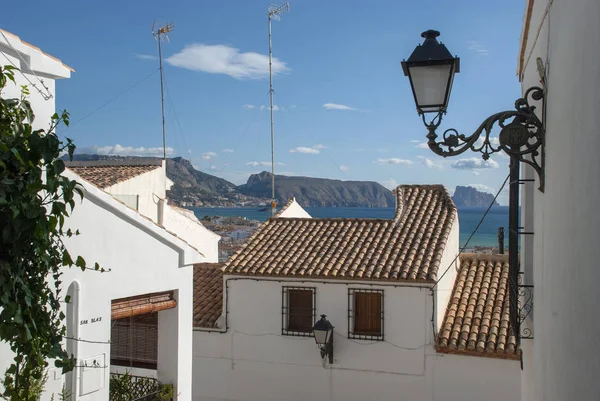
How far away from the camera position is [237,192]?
13688 cm

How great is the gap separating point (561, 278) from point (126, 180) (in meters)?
10.1

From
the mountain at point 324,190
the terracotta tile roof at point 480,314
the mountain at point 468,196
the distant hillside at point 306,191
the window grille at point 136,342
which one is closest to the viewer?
the window grille at point 136,342

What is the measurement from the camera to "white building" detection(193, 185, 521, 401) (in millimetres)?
13078

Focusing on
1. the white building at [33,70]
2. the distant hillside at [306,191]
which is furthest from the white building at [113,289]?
the distant hillside at [306,191]

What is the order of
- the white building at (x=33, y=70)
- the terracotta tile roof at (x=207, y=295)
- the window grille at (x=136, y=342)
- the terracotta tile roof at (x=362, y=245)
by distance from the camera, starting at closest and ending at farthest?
the white building at (x=33, y=70) < the window grille at (x=136, y=342) < the terracotta tile roof at (x=362, y=245) < the terracotta tile roof at (x=207, y=295)

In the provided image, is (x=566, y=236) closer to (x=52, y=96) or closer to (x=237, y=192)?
(x=52, y=96)

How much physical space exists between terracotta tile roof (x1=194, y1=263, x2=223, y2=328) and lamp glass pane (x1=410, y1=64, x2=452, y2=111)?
38.0 ft

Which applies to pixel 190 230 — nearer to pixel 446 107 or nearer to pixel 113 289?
pixel 113 289

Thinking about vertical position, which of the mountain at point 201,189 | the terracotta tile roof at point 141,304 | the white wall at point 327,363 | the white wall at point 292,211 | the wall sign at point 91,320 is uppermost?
the mountain at point 201,189

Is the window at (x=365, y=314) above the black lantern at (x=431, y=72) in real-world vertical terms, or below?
below

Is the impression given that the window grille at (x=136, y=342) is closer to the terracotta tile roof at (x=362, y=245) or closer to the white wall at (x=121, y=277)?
the white wall at (x=121, y=277)

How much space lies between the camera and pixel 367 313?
13891 millimetres

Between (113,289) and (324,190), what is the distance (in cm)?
14472

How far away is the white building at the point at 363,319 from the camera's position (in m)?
Answer: 13.1
